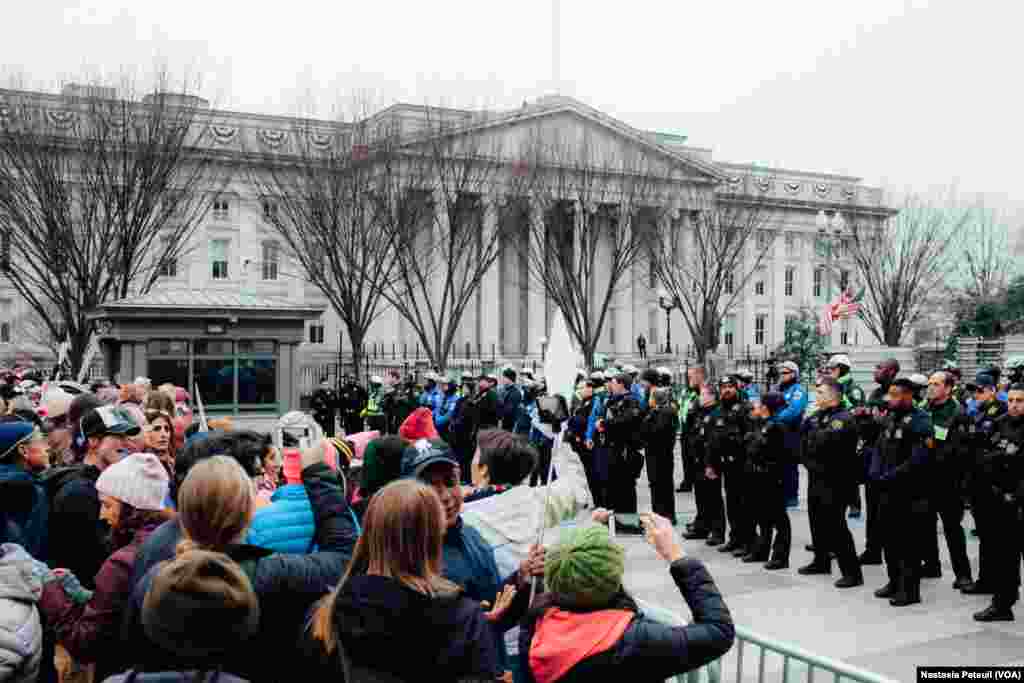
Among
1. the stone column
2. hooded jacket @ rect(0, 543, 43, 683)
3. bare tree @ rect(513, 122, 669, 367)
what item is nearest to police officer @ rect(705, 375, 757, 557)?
hooded jacket @ rect(0, 543, 43, 683)

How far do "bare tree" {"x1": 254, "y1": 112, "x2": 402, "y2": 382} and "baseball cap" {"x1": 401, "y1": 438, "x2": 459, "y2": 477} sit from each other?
24.5 meters

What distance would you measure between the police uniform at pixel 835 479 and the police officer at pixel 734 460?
4.46ft

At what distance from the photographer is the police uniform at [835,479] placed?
31.5 ft

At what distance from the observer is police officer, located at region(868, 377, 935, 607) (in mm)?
8805

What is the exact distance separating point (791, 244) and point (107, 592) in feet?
229

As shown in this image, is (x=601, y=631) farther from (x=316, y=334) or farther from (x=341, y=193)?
(x=316, y=334)

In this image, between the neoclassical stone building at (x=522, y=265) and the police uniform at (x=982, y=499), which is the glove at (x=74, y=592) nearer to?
the police uniform at (x=982, y=499)

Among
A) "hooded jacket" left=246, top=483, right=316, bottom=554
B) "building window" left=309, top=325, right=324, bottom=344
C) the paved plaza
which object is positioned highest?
"building window" left=309, top=325, right=324, bottom=344

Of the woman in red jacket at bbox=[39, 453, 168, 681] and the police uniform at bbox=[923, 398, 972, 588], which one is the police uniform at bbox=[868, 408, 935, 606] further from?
the woman in red jacket at bbox=[39, 453, 168, 681]

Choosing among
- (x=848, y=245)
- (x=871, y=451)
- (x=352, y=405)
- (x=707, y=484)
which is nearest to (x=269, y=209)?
(x=352, y=405)

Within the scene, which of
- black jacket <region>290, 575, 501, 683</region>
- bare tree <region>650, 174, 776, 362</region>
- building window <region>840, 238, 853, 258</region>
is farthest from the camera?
building window <region>840, 238, 853, 258</region>

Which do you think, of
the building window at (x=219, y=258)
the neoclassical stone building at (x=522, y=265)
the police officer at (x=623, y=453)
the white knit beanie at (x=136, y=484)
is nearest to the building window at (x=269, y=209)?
the neoclassical stone building at (x=522, y=265)

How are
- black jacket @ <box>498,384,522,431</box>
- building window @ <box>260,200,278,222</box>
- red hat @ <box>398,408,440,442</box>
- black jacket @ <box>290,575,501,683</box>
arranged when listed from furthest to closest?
building window @ <box>260,200,278,222</box>, black jacket @ <box>498,384,522,431</box>, red hat @ <box>398,408,440,442</box>, black jacket @ <box>290,575,501,683</box>

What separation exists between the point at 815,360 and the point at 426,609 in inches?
1174
